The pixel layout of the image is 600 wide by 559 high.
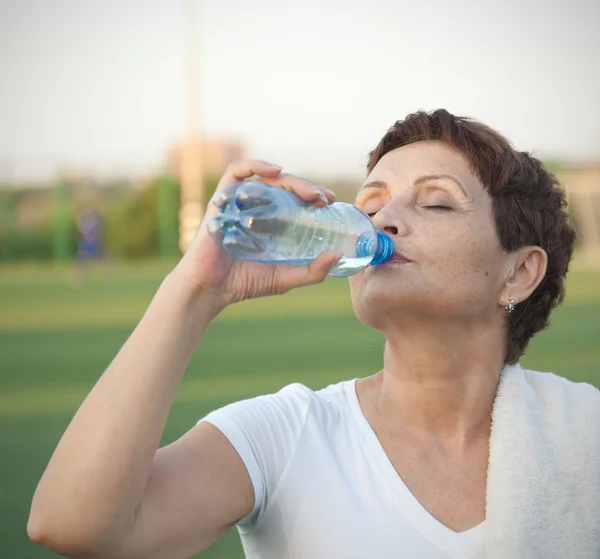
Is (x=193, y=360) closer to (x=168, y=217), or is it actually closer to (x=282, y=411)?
(x=282, y=411)

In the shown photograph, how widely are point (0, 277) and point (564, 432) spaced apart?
89.9ft

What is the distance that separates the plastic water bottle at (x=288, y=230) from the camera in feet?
6.58

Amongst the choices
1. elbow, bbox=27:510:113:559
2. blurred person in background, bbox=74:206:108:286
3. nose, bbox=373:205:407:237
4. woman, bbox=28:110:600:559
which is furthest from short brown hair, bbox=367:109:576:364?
blurred person in background, bbox=74:206:108:286

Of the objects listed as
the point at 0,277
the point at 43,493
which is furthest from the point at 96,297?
the point at 43,493

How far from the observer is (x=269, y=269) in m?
2.06

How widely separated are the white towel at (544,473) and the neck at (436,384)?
8 cm

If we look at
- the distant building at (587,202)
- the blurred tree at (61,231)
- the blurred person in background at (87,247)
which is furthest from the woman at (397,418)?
the distant building at (587,202)

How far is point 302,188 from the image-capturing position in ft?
6.46

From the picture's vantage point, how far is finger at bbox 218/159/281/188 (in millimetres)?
1958

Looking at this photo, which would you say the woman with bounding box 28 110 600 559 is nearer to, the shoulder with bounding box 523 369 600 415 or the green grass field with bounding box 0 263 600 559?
the shoulder with bounding box 523 369 600 415

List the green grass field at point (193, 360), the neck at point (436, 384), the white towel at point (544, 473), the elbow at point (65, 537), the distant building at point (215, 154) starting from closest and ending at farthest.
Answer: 1. the elbow at point (65, 537)
2. the white towel at point (544, 473)
3. the neck at point (436, 384)
4. the green grass field at point (193, 360)
5. the distant building at point (215, 154)

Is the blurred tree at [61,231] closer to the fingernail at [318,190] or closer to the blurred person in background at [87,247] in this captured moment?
the blurred person in background at [87,247]

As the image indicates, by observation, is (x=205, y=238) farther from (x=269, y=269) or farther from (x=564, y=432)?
(x=564, y=432)

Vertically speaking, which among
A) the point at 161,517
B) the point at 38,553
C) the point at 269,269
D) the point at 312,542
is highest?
the point at 269,269
